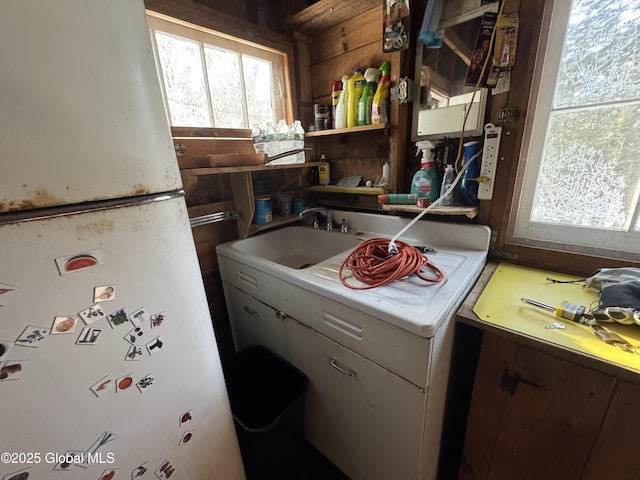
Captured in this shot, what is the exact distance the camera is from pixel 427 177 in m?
1.14

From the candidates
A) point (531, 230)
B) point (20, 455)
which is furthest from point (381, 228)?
point (20, 455)

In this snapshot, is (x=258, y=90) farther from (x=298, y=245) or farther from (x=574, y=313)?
(x=574, y=313)

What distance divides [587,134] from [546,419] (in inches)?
35.6

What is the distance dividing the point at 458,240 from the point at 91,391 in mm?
1222

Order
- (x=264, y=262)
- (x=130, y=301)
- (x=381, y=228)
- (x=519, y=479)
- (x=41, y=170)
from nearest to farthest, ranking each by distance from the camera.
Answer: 1. (x=41, y=170)
2. (x=130, y=301)
3. (x=519, y=479)
4. (x=264, y=262)
5. (x=381, y=228)

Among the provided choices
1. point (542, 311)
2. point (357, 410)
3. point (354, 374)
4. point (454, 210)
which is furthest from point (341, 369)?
point (454, 210)

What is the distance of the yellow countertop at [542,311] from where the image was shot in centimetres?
61

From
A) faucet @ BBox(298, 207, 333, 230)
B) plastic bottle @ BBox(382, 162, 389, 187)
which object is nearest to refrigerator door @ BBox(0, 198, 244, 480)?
faucet @ BBox(298, 207, 333, 230)

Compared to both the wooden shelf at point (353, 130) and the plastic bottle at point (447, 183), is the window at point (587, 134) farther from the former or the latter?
the wooden shelf at point (353, 130)

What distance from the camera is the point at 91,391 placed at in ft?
1.71

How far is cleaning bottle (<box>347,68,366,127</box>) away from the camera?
129cm

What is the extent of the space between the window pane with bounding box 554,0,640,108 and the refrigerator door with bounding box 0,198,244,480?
1.29 m

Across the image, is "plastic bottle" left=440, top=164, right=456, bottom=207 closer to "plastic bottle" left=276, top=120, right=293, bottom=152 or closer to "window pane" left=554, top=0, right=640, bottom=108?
"window pane" left=554, top=0, right=640, bottom=108

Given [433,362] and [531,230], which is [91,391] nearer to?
[433,362]
